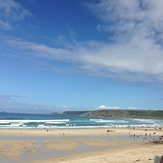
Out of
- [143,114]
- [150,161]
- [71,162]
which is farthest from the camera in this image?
[143,114]

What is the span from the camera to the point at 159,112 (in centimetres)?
19950

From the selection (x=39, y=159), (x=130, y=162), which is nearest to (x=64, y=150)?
(x=39, y=159)

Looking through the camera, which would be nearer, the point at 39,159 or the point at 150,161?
the point at 150,161

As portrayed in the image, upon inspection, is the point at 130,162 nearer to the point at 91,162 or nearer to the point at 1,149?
the point at 91,162

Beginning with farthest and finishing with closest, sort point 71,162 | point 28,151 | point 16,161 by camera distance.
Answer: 1. point 28,151
2. point 16,161
3. point 71,162

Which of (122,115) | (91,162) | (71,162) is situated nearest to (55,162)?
(71,162)

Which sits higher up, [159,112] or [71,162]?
[159,112]

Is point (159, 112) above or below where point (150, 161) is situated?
above

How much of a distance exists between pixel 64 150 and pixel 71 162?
7.09 m

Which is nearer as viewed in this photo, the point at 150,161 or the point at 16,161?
the point at 150,161

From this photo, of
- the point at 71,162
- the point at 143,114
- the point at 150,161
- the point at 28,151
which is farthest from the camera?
the point at 143,114

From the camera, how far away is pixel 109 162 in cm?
1584

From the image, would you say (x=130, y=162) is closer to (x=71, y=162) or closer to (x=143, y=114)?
(x=71, y=162)

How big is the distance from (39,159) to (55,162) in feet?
6.54
